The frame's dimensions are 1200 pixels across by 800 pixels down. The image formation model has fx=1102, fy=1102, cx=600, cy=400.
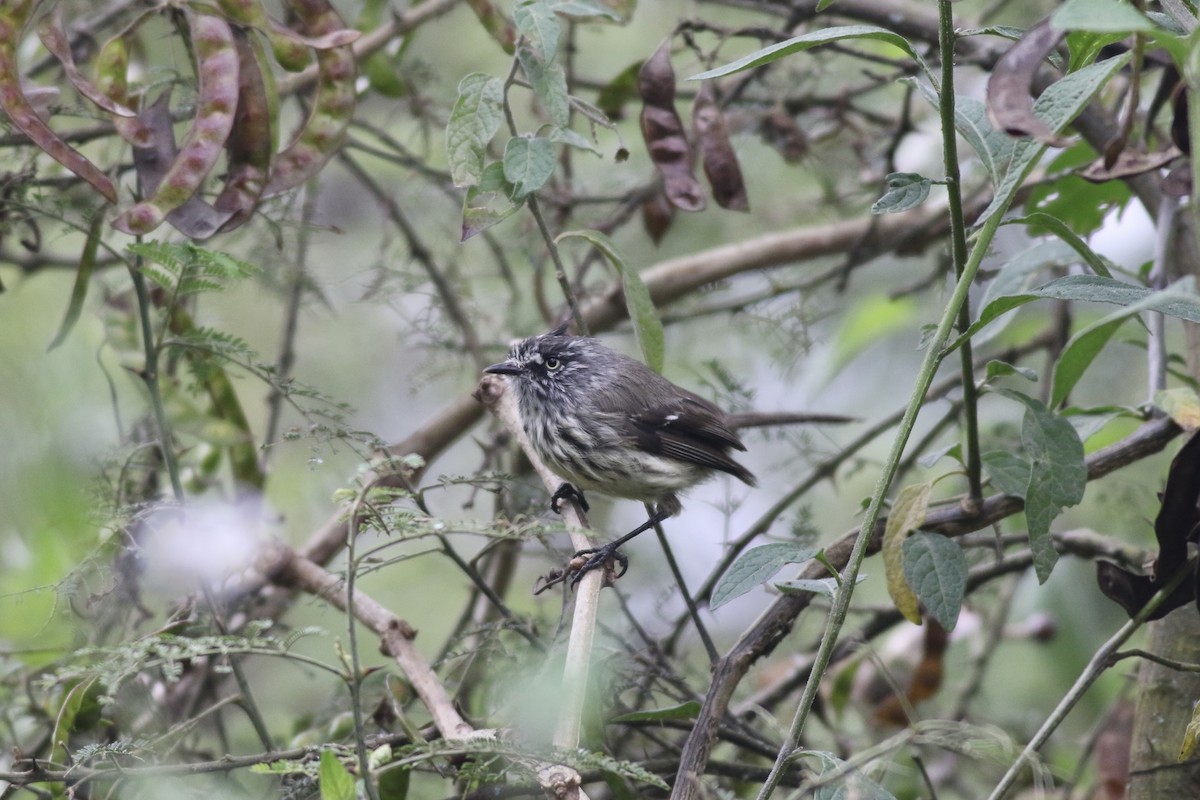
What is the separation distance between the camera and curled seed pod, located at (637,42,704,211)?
349 cm

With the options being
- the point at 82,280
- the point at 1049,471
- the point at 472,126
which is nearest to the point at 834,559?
the point at 1049,471

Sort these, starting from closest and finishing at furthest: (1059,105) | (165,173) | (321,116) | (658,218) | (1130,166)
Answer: (1059,105)
(1130,166)
(165,173)
(321,116)
(658,218)

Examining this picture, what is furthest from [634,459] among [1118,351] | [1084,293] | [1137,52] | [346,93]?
[1118,351]

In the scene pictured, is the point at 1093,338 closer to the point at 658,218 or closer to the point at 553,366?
the point at 658,218

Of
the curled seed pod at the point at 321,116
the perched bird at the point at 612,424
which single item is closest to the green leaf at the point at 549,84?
the curled seed pod at the point at 321,116

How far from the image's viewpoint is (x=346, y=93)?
328 cm

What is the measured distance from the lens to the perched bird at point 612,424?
415 cm

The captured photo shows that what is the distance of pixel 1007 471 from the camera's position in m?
2.62

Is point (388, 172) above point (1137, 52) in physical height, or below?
above

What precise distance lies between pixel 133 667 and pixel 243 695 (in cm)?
72

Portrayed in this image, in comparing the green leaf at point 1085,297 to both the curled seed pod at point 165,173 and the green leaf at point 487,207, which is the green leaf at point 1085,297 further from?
the curled seed pod at point 165,173

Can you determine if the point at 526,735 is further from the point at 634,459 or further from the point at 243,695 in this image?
the point at 634,459

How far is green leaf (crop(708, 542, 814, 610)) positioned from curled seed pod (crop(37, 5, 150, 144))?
75.0 inches

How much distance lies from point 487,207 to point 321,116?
0.83m
